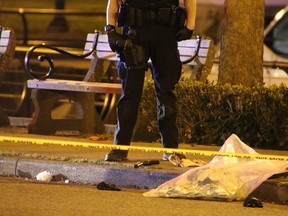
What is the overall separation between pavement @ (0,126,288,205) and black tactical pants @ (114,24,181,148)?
0.94ft

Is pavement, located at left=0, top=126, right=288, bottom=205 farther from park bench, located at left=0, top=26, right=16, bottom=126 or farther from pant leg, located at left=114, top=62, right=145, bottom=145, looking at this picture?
park bench, located at left=0, top=26, right=16, bottom=126

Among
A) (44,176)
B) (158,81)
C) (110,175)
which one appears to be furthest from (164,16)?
(44,176)

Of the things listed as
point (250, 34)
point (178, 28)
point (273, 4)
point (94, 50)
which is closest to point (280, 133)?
point (250, 34)

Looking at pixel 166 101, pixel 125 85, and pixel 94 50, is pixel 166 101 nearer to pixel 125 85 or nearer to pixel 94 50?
pixel 125 85

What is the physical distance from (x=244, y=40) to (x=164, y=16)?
213 centimetres

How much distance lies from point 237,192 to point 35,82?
144 inches

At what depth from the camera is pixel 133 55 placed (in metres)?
8.03

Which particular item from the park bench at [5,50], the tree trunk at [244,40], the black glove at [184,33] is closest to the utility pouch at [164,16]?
the black glove at [184,33]

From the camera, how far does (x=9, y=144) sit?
9672 mm

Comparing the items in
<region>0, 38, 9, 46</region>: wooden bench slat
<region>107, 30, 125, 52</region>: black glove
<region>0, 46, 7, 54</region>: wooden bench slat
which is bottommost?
<region>0, 46, 7, 54</region>: wooden bench slat

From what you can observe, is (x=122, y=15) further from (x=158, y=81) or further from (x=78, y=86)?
(x=78, y=86)

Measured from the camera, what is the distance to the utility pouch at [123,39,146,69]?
8.03 meters

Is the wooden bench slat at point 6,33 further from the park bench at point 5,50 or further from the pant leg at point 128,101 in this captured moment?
the pant leg at point 128,101

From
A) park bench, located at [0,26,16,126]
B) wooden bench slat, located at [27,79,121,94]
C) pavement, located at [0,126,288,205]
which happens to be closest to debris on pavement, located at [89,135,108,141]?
wooden bench slat, located at [27,79,121,94]
